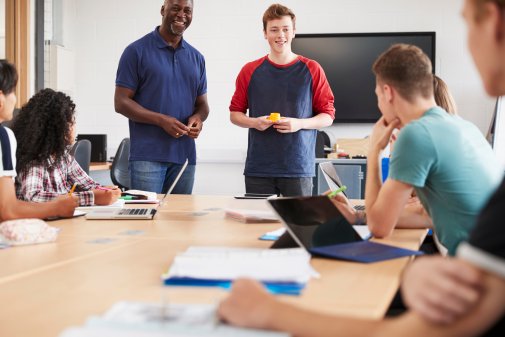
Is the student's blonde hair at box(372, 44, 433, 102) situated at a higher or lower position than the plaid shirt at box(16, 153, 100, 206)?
higher

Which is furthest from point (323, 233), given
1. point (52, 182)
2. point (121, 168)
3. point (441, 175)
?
point (121, 168)

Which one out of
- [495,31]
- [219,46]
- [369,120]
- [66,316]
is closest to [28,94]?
[219,46]

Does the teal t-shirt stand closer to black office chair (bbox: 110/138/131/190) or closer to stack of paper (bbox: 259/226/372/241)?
stack of paper (bbox: 259/226/372/241)

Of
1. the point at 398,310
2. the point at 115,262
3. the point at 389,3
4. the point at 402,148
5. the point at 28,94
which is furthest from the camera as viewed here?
the point at 389,3

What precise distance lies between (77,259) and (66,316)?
18.4 inches

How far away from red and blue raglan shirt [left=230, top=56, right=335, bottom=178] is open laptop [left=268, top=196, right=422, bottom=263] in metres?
1.45

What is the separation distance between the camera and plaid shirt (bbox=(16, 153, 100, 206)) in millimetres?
2457

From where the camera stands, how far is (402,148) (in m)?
1.69

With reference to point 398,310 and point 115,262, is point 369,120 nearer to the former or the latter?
point 398,310

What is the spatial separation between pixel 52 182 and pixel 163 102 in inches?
31.2

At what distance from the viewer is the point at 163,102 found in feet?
10.4

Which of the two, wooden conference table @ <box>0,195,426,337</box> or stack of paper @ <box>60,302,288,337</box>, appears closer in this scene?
stack of paper @ <box>60,302,288,337</box>

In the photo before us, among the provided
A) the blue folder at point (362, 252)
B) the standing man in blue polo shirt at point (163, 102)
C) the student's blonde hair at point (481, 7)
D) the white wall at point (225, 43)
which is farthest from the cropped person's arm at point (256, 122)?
the white wall at point (225, 43)

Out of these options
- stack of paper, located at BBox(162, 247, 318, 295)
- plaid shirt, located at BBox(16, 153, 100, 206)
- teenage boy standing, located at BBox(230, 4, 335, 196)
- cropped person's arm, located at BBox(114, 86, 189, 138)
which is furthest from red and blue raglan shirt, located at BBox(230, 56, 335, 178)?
stack of paper, located at BBox(162, 247, 318, 295)
